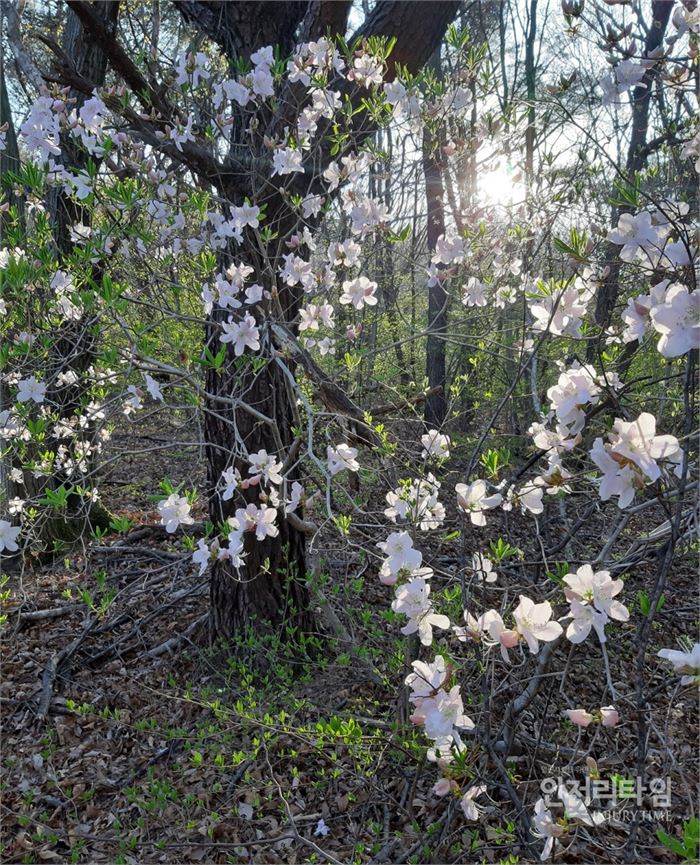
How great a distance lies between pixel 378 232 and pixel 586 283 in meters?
1.60

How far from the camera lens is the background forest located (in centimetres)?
168

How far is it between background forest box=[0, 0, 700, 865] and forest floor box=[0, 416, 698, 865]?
17 millimetres

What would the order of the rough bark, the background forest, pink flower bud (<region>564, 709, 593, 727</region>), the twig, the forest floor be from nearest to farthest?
pink flower bud (<region>564, 709, 593, 727</region>), the background forest, the forest floor, the rough bark, the twig

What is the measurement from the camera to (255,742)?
2.26 m

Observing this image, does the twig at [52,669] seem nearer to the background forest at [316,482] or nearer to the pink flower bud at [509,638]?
the background forest at [316,482]

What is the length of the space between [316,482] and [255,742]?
108cm

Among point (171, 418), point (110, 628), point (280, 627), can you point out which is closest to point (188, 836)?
point (280, 627)

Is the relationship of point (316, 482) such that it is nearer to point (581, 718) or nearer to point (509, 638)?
point (509, 638)

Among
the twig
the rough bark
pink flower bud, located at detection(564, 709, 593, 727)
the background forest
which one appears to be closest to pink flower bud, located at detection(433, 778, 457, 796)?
the background forest

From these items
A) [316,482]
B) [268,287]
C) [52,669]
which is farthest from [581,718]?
[52,669]

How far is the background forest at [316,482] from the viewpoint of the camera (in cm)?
168

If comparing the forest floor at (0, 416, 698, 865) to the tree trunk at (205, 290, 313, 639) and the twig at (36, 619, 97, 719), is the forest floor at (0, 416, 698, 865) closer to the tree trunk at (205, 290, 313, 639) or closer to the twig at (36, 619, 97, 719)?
the twig at (36, 619, 97, 719)

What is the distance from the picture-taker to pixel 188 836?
239 centimetres

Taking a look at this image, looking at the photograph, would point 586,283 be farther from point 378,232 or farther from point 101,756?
point 101,756
